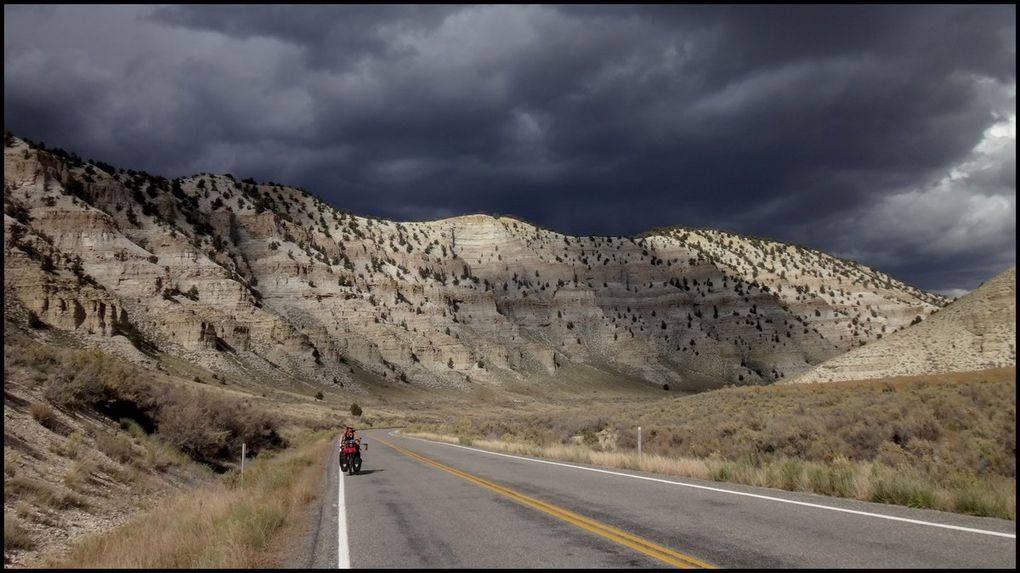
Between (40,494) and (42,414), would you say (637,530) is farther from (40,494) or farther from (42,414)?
(42,414)

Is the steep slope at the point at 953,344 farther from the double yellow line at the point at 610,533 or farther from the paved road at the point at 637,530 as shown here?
the double yellow line at the point at 610,533

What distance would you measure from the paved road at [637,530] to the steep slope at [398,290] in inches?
2461

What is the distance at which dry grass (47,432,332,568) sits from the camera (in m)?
8.37

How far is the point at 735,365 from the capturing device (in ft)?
390

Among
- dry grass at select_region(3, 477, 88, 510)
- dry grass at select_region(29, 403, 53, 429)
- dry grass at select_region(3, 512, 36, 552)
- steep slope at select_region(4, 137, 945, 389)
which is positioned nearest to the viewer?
dry grass at select_region(3, 512, 36, 552)

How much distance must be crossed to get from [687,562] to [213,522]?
318 inches

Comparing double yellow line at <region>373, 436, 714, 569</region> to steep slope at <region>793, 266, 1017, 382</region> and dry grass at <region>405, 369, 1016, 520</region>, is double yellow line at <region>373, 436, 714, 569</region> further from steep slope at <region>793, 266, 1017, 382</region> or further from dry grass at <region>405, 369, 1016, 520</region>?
steep slope at <region>793, 266, 1017, 382</region>

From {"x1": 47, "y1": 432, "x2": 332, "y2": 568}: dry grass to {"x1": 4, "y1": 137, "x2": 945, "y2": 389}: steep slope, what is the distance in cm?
5789

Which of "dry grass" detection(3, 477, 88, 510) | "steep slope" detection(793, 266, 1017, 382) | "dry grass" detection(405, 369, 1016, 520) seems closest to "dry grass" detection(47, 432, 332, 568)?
"dry grass" detection(3, 477, 88, 510)

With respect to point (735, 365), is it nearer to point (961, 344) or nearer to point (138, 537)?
point (961, 344)

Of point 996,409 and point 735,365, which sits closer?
point 996,409

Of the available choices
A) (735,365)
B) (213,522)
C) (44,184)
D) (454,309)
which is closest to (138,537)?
(213,522)

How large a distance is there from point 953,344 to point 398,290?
8083 cm

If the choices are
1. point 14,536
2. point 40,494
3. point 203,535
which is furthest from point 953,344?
point 14,536
